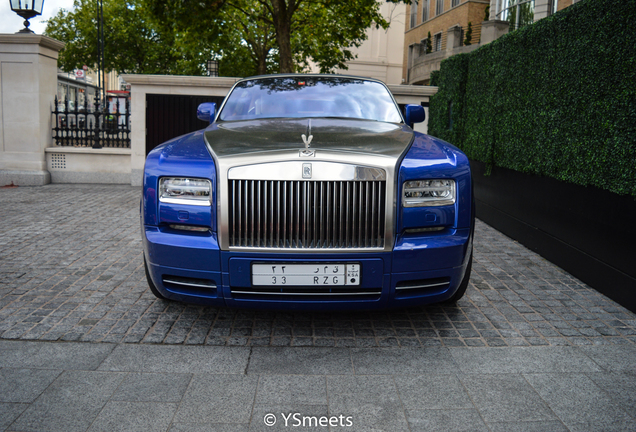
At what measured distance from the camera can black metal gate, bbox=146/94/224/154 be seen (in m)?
12.8

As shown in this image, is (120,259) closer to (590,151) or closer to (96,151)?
(590,151)

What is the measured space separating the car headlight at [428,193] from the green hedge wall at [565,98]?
75.6 inches

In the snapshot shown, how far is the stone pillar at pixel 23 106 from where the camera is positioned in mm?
12078

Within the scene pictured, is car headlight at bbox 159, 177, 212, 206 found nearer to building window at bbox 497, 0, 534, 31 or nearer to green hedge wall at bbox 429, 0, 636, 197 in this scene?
green hedge wall at bbox 429, 0, 636, 197

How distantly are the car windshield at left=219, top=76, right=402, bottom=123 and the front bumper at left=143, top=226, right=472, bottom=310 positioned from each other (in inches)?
67.4

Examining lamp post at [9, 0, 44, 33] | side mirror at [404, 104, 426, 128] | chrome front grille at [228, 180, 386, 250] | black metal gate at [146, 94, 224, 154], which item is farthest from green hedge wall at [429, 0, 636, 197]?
lamp post at [9, 0, 44, 33]

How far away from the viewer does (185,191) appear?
3520 millimetres

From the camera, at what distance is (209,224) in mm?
3447

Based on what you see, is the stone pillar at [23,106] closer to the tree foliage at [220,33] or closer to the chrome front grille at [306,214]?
the tree foliage at [220,33]

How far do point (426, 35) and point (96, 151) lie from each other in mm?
33301

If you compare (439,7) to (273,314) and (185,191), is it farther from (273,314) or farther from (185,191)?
(185,191)

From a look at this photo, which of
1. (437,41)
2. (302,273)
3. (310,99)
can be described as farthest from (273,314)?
(437,41)

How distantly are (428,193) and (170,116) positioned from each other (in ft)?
33.8

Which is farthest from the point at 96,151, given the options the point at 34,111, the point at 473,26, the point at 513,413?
the point at 473,26
